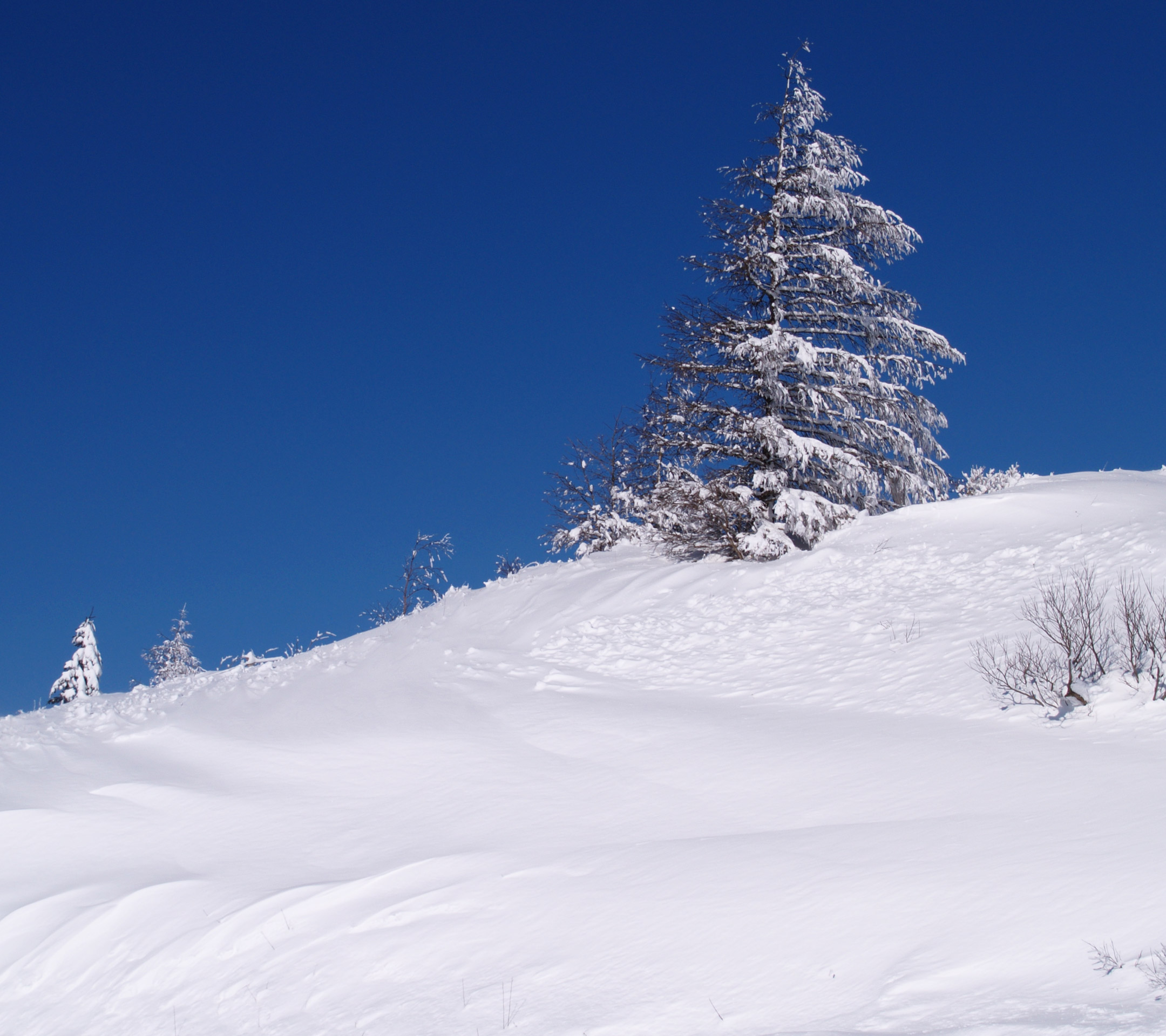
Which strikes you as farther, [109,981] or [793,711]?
[793,711]

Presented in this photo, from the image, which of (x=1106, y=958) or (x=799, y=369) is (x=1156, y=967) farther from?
(x=799, y=369)

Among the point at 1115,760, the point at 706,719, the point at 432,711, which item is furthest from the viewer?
the point at 432,711

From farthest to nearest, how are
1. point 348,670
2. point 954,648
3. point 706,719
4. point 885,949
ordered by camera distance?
point 348,670, point 954,648, point 706,719, point 885,949

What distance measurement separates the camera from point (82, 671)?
91.7ft

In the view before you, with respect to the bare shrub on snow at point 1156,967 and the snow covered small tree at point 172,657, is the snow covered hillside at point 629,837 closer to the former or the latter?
the bare shrub on snow at point 1156,967

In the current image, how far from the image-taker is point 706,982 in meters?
4.77

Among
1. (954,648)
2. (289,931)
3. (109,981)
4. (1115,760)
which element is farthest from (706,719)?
(109,981)

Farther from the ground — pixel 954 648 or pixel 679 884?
pixel 954 648

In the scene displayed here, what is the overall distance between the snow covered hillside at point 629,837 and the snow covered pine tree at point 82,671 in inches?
598

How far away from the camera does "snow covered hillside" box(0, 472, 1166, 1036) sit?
15.3 ft

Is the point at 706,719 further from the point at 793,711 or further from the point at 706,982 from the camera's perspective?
the point at 706,982

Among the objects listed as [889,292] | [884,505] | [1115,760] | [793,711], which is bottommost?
[1115,760]

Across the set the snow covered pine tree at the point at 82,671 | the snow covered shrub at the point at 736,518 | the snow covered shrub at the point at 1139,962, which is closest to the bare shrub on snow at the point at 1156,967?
the snow covered shrub at the point at 1139,962

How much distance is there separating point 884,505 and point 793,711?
9.81 metres
